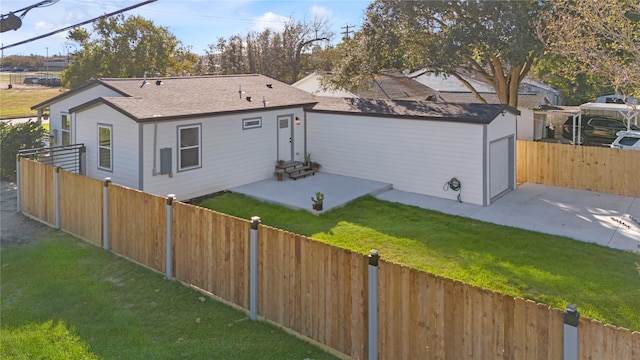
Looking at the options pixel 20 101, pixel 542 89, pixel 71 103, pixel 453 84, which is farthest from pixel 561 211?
pixel 20 101

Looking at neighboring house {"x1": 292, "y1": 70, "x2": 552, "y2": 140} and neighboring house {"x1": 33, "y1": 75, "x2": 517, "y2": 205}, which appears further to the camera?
neighboring house {"x1": 292, "y1": 70, "x2": 552, "y2": 140}

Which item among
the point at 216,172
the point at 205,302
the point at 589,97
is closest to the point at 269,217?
the point at 216,172

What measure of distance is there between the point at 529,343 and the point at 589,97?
4143 centimetres

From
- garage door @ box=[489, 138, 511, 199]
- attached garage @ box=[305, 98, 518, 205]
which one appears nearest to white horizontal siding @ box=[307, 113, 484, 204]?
attached garage @ box=[305, 98, 518, 205]

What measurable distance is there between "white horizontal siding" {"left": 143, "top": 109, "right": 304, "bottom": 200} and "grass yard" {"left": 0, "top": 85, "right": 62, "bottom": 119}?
2727cm

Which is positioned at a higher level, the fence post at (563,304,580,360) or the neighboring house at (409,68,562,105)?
the neighboring house at (409,68,562,105)

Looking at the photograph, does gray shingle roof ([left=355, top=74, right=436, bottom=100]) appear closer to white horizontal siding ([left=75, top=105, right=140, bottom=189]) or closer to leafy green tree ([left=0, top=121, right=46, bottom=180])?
white horizontal siding ([left=75, top=105, right=140, bottom=189])

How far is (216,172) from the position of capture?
46.8ft

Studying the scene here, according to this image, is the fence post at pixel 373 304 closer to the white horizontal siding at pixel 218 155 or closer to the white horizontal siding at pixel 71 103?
the white horizontal siding at pixel 218 155

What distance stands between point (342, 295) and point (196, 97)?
1097 cm

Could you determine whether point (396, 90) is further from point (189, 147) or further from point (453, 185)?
point (189, 147)

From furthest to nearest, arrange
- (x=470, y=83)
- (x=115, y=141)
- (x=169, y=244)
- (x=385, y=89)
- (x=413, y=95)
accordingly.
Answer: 1. (x=470, y=83)
2. (x=413, y=95)
3. (x=385, y=89)
4. (x=115, y=141)
5. (x=169, y=244)

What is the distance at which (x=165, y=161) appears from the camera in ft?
42.1

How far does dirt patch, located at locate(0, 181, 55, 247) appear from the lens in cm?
988
